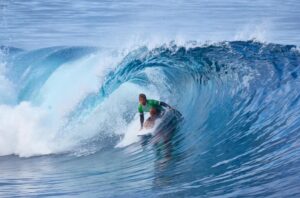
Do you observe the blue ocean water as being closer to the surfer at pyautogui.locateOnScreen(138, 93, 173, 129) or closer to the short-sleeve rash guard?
the surfer at pyautogui.locateOnScreen(138, 93, 173, 129)

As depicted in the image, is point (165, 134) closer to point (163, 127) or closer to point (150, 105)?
point (163, 127)

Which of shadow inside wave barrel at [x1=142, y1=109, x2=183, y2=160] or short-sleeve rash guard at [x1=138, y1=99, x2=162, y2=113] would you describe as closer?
shadow inside wave barrel at [x1=142, y1=109, x2=183, y2=160]

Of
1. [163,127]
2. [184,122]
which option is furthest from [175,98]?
[163,127]

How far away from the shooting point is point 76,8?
4666 centimetres

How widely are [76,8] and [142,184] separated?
1484 inches

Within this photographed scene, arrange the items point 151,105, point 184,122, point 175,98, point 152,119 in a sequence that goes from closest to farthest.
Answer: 1. point 151,105
2. point 152,119
3. point 184,122
4. point 175,98

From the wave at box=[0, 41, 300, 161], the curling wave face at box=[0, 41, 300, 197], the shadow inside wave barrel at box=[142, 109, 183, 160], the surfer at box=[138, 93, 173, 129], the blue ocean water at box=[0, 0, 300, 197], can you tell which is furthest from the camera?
the wave at box=[0, 41, 300, 161]

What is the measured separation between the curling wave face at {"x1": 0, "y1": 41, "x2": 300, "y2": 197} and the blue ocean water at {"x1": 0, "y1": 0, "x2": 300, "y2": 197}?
29mm

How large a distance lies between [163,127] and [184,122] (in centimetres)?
68

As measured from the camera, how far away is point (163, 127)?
44.2ft

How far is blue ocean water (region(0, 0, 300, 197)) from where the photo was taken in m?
9.99

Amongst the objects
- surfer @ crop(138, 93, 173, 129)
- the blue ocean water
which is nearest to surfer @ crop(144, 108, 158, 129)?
surfer @ crop(138, 93, 173, 129)

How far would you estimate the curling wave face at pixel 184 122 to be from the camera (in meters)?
9.84

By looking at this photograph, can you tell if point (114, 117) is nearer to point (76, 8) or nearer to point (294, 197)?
point (294, 197)
